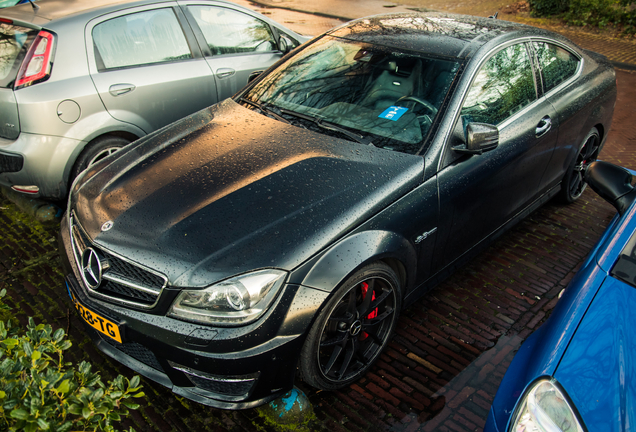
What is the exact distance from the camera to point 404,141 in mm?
2840

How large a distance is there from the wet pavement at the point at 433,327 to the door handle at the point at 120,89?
4.01 ft

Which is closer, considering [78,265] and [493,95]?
[78,265]

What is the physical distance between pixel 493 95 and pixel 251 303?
2115 mm

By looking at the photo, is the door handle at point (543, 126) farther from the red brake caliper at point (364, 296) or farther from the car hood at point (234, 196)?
the red brake caliper at point (364, 296)

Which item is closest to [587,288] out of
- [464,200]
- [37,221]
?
[464,200]

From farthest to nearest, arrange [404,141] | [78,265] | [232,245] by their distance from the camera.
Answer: [404,141] → [78,265] → [232,245]

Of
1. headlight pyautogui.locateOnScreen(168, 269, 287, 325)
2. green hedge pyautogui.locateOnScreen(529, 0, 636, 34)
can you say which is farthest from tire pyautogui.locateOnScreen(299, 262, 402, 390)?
green hedge pyautogui.locateOnScreen(529, 0, 636, 34)

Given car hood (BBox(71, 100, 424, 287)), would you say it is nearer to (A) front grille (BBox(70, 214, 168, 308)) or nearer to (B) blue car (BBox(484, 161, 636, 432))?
(A) front grille (BBox(70, 214, 168, 308))

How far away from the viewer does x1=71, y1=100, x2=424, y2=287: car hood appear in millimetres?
2234

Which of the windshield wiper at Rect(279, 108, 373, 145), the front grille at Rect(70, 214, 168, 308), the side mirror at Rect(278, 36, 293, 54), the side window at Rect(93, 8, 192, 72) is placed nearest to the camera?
the front grille at Rect(70, 214, 168, 308)

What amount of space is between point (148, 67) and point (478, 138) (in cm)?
293

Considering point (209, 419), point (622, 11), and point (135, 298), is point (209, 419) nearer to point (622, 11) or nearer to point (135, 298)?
point (135, 298)

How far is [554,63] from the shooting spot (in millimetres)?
3850

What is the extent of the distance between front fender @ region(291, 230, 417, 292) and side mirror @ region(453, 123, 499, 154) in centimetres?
66
